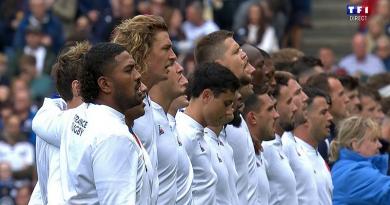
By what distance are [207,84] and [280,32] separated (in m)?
12.3

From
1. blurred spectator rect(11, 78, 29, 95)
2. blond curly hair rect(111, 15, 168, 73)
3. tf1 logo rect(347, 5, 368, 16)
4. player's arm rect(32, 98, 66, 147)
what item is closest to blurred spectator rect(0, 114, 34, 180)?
blurred spectator rect(11, 78, 29, 95)

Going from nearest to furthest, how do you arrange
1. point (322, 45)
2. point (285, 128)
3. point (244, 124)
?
point (244, 124)
point (285, 128)
point (322, 45)

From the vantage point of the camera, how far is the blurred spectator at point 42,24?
20.2 m

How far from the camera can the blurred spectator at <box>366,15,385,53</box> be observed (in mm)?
19906

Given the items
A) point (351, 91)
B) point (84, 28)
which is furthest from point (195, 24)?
point (351, 91)

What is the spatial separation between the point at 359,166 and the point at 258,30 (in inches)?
A: 386

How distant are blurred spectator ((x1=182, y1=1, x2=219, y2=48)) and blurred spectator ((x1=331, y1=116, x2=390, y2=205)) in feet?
30.6

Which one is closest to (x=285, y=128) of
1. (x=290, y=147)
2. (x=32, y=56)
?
(x=290, y=147)

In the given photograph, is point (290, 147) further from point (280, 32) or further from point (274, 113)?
point (280, 32)

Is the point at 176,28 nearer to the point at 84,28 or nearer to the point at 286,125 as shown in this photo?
the point at 84,28

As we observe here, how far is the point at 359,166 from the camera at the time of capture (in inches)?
433

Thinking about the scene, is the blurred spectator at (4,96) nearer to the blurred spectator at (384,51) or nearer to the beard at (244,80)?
the blurred spectator at (384,51)

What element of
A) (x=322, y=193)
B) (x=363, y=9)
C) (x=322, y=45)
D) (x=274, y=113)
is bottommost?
(x=322, y=45)

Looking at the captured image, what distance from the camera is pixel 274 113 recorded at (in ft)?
33.2
